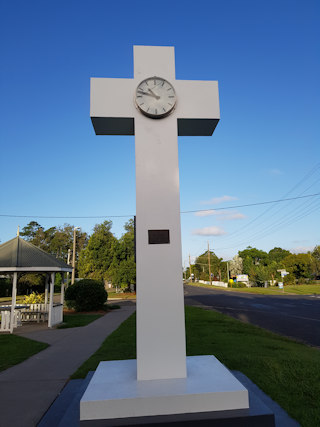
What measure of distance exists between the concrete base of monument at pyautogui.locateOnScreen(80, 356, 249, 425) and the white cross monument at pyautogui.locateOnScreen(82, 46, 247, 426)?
145 millimetres

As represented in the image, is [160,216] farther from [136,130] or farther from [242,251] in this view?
[242,251]

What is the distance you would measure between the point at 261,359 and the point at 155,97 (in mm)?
5560

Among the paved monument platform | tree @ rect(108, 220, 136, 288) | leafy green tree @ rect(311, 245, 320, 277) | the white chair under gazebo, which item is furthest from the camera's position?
leafy green tree @ rect(311, 245, 320, 277)

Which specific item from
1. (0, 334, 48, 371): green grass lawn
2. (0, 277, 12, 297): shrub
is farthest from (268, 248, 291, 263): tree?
(0, 334, 48, 371): green grass lawn

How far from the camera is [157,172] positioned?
168 inches

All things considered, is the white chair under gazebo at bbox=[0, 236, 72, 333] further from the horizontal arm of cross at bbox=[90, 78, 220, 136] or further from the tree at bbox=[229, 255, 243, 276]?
the tree at bbox=[229, 255, 243, 276]

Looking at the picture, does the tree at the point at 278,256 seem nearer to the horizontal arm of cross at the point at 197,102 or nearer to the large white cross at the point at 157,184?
the horizontal arm of cross at the point at 197,102

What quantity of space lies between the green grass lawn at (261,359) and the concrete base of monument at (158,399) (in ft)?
3.36

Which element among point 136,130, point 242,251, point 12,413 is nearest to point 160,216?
point 136,130

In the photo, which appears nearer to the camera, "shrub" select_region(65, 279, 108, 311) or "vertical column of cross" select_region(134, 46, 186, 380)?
"vertical column of cross" select_region(134, 46, 186, 380)

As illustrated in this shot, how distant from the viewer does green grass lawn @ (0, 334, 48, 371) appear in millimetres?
7243

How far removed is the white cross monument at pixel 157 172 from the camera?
3.87 metres

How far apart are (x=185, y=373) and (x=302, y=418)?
1.51 meters

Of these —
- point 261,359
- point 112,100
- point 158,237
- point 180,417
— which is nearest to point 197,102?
point 112,100
